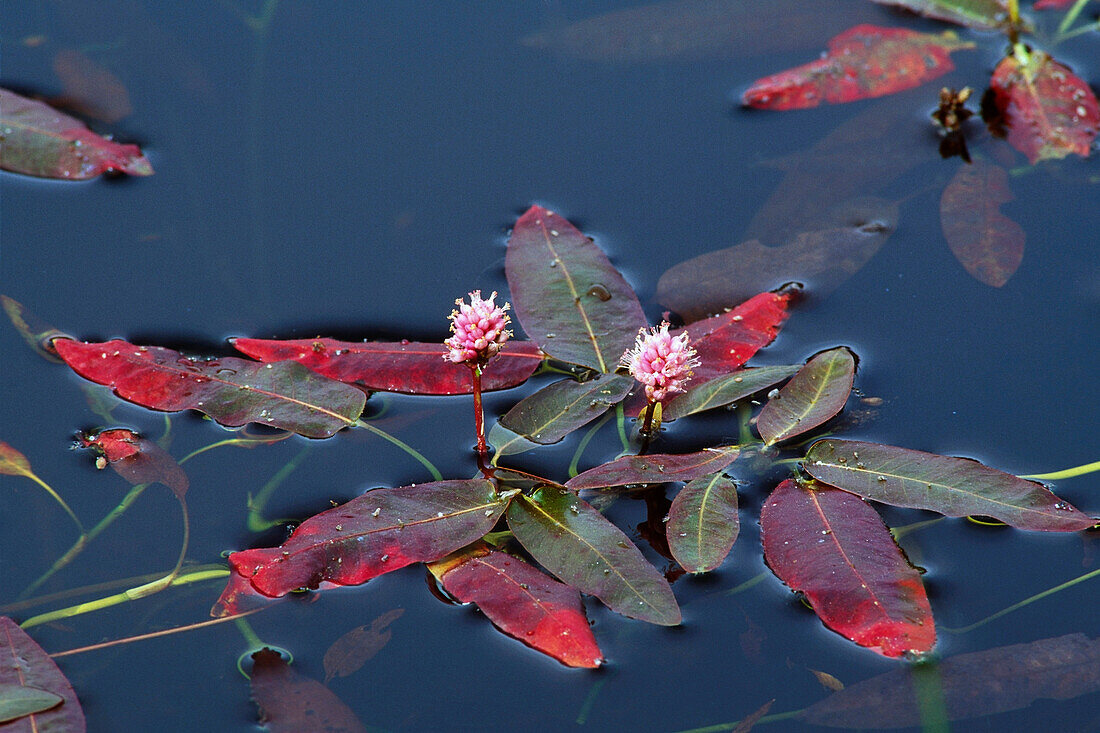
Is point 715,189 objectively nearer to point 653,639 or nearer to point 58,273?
point 653,639

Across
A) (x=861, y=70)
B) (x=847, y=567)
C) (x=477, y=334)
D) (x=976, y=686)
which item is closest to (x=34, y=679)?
(x=477, y=334)

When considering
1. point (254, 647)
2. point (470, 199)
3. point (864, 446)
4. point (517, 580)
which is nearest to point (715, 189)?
point (470, 199)

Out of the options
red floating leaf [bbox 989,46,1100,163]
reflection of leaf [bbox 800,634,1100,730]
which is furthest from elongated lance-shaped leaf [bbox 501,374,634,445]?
red floating leaf [bbox 989,46,1100,163]

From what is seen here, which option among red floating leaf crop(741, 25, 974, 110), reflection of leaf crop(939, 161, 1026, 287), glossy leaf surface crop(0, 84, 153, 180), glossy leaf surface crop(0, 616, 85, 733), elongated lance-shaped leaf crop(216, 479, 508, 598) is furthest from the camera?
red floating leaf crop(741, 25, 974, 110)

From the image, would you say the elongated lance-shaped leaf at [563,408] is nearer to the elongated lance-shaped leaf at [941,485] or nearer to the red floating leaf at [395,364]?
the red floating leaf at [395,364]

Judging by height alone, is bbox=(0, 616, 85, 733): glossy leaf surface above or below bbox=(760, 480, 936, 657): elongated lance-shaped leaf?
below

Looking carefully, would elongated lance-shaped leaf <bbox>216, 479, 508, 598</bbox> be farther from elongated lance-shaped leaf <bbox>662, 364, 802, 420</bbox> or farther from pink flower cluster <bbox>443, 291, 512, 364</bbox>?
elongated lance-shaped leaf <bbox>662, 364, 802, 420</bbox>

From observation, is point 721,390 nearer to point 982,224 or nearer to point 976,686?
point 976,686
